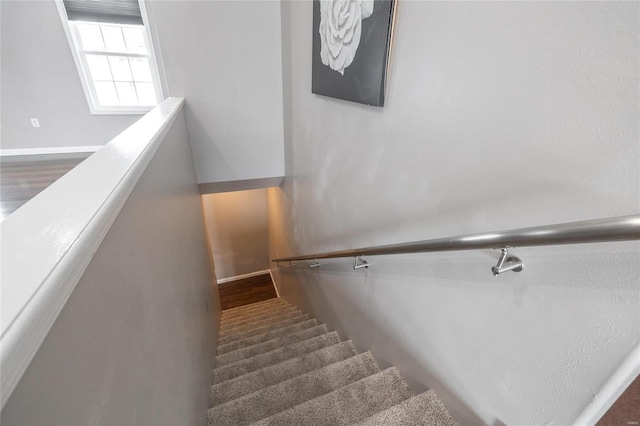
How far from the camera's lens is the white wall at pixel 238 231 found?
535 cm

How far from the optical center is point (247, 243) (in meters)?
5.86

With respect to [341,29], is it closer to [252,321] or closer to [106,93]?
[252,321]

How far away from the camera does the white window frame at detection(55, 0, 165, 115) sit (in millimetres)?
3739

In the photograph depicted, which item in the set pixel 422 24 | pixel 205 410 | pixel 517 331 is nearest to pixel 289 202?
pixel 205 410

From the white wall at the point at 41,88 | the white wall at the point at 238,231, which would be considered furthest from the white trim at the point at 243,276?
the white wall at the point at 41,88

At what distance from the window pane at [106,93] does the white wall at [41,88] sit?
0.64 ft

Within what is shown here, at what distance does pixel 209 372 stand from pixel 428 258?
157cm

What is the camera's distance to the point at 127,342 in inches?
27.3

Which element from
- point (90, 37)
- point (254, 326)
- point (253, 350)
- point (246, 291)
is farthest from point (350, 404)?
point (90, 37)

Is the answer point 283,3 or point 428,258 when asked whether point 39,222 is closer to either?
point 428,258

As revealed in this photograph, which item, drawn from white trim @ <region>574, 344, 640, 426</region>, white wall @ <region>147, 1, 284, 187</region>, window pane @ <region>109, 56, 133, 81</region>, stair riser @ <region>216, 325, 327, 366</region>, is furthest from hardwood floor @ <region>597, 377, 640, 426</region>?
window pane @ <region>109, 56, 133, 81</region>

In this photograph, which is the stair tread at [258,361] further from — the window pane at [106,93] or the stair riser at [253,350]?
the window pane at [106,93]

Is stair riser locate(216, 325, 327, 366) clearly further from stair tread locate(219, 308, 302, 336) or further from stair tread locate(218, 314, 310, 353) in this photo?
stair tread locate(219, 308, 302, 336)

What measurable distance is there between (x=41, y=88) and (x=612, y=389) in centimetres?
588
